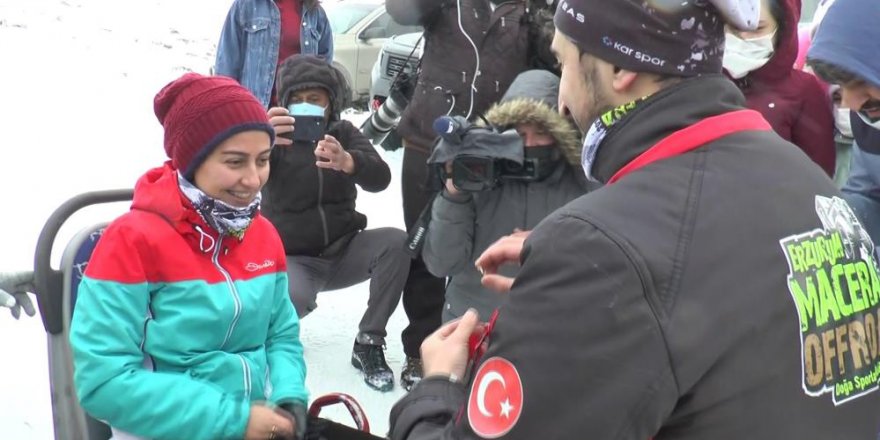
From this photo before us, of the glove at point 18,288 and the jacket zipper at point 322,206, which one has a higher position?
the glove at point 18,288

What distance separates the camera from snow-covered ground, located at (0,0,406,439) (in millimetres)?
4164

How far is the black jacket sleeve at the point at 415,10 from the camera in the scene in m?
3.88

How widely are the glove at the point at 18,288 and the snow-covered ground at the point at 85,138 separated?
1.30 metres

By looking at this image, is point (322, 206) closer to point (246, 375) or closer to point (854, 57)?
point (246, 375)

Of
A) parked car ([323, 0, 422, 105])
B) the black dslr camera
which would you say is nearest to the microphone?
the black dslr camera

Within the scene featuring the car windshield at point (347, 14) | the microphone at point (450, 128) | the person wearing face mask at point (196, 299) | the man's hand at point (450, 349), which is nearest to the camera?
the man's hand at point (450, 349)

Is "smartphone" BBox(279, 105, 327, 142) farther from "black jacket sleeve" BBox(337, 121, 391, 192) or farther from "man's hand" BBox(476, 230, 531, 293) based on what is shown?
"man's hand" BBox(476, 230, 531, 293)

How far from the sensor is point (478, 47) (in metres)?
3.94

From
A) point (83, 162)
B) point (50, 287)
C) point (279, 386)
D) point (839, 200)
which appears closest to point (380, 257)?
point (279, 386)

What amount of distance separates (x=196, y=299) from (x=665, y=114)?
5.05 feet

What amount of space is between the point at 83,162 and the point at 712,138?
23.6 feet

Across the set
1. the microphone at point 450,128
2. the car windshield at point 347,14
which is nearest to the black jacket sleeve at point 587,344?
the microphone at point 450,128

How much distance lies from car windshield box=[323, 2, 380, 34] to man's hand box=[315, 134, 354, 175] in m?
7.86

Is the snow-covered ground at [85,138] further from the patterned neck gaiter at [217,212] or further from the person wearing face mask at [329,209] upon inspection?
the patterned neck gaiter at [217,212]
